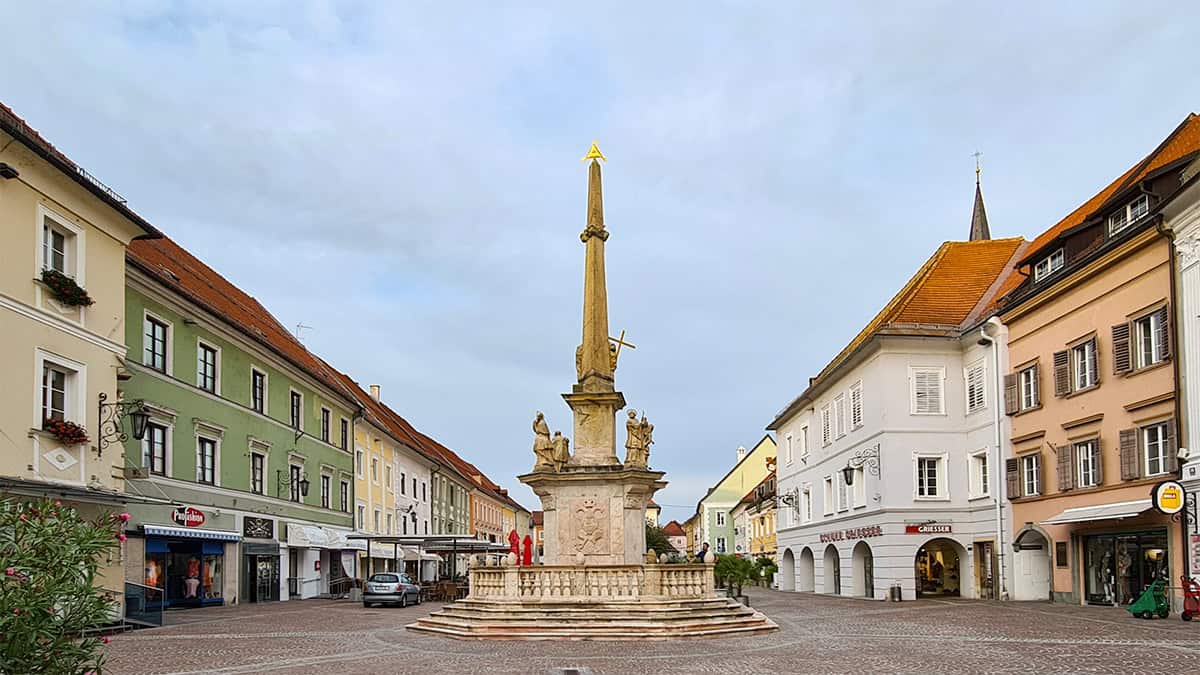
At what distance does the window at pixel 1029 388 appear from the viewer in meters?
33.1

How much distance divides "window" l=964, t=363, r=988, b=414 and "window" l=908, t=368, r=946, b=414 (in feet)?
2.71

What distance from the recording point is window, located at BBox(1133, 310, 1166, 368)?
26.5 m

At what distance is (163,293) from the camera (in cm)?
3056

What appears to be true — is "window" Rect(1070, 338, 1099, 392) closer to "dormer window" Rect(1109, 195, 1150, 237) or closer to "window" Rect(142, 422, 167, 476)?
"dormer window" Rect(1109, 195, 1150, 237)

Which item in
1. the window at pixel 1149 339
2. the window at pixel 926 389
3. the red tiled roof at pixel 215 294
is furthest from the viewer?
the window at pixel 926 389

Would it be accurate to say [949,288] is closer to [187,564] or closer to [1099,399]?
[1099,399]

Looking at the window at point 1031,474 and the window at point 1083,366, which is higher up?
the window at point 1083,366

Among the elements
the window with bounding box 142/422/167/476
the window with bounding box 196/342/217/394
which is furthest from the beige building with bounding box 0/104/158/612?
the window with bounding box 196/342/217/394

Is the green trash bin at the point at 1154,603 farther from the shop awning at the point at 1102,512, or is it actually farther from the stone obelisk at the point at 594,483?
the stone obelisk at the point at 594,483

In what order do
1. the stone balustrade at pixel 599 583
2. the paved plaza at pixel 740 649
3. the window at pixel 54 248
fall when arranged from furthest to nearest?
1. the window at pixel 54 248
2. the stone balustrade at pixel 599 583
3. the paved plaza at pixel 740 649

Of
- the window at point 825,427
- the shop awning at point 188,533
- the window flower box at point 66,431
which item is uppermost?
the window at point 825,427

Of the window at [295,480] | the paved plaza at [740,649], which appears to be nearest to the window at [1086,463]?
the paved plaza at [740,649]

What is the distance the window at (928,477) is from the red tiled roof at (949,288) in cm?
416

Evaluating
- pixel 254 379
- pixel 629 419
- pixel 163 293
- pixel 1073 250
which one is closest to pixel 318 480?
pixel 254 379
